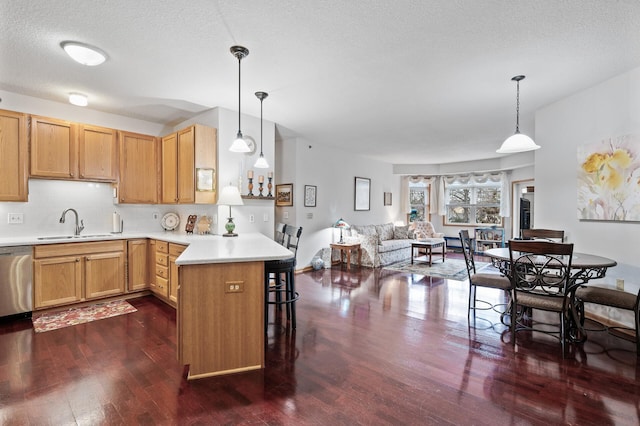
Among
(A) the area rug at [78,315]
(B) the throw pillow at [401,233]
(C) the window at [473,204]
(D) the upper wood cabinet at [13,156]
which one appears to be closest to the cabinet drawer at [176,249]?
(A) the area rug at [78,315]

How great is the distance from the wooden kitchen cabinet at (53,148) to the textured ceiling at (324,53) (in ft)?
1.18

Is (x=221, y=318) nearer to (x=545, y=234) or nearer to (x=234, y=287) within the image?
(x=234, y=287)

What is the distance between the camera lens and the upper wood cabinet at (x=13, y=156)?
11.3 feet

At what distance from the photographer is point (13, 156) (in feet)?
11.5

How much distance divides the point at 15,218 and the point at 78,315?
4.84ft

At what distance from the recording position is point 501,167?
7.87 meters

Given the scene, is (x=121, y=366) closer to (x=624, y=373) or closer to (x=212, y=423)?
(x=212, y=423)

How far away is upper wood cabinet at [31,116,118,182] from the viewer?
3.67 meters

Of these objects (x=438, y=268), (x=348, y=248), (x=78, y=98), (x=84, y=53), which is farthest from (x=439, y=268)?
(x=78, y=98)

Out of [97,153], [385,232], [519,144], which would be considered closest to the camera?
[519,144]

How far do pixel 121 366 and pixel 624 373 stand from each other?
12.6 ft

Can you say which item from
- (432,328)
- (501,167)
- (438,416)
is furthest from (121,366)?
(501,167)

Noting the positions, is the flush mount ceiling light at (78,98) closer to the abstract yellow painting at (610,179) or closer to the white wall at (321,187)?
the white wall at (321,187)

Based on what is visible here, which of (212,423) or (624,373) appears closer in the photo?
(212,423)
